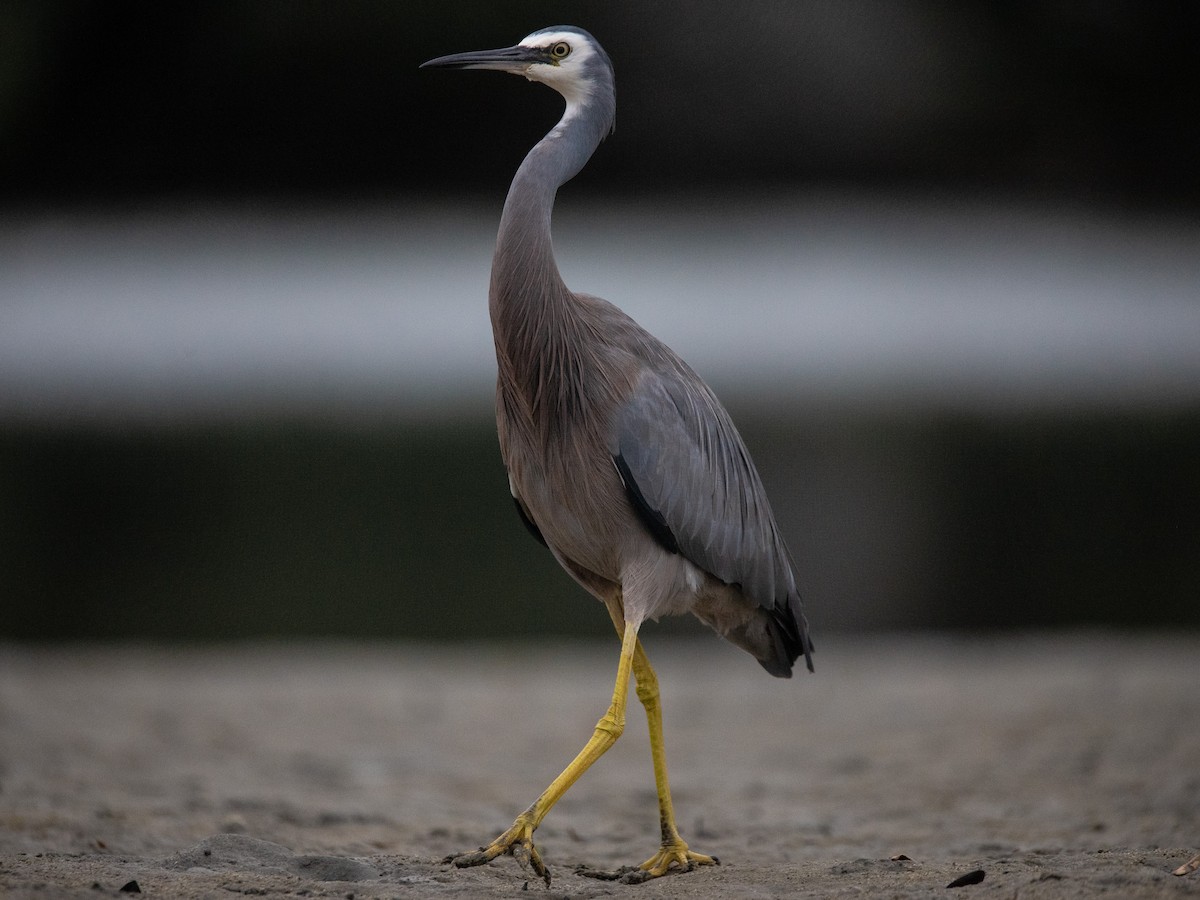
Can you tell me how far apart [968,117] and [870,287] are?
311 cm

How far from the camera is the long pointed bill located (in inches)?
153

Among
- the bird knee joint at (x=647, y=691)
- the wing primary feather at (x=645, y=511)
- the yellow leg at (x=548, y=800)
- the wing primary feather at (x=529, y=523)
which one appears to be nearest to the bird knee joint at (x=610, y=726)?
the yellow leg at (x=548, y=800)

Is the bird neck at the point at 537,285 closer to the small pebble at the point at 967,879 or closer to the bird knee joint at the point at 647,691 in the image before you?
the bird knee joint at the point at 647,691

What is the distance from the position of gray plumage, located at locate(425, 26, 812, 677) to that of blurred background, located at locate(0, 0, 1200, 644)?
25.0 feet

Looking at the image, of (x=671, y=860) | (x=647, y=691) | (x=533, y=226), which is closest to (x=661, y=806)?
(x=671, y=860)

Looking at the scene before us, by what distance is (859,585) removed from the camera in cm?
1277

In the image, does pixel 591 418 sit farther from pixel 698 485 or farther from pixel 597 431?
pixel 698 485

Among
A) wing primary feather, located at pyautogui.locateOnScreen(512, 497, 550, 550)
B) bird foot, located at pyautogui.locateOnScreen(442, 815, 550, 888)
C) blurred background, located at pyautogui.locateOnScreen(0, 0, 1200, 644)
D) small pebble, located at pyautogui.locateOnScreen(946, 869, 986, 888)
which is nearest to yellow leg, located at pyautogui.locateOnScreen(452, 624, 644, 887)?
bird foot, located at pyautogui.locateOnScreen(442, 815, 550, 888)

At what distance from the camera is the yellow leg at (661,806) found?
12.8 ft

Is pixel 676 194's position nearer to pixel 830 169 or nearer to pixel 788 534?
pixel 830 169

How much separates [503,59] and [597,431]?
3.58 feet

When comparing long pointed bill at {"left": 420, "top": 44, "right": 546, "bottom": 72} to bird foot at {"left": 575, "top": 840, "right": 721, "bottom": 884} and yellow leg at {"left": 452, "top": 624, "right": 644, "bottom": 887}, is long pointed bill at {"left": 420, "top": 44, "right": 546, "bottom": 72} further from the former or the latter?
bird foot at {"left": 575, "top": 840, "right": 721, "bottom": 884}

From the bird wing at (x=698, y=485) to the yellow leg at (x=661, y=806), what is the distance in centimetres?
37

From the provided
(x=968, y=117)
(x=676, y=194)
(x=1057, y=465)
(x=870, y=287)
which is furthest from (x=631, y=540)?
(x=968, y=117)
